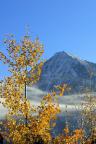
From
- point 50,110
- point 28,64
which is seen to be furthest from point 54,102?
point 28,64

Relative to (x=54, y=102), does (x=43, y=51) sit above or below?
above

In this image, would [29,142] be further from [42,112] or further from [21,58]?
[21,58]

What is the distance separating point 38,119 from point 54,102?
2.14 meters

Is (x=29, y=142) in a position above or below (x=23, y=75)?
below

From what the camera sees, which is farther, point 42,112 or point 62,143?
point 62,143

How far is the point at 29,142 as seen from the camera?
34.0 meters

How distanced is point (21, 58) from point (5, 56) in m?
1.45

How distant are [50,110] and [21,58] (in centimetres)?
475

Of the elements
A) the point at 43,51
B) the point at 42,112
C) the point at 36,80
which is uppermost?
the point at 43,51

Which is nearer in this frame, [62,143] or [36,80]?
[36,80]

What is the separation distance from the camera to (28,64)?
35125mm

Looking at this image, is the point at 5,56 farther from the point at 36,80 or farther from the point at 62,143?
the point at 62,143

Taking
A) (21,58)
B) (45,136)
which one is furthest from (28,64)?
(45,136)

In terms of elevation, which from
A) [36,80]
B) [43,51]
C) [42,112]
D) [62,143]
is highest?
[43,51]
